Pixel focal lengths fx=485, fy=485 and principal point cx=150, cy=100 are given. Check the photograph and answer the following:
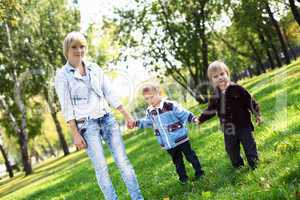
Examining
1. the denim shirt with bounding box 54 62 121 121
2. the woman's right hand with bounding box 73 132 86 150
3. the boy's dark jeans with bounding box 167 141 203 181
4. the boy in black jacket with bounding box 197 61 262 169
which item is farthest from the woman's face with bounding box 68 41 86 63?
the boy's dark jeans with bounding box 167 141 203 181

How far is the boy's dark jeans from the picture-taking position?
890cm

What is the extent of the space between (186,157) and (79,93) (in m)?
2.59

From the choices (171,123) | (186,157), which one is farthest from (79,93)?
(186,157)

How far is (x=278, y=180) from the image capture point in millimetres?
6695

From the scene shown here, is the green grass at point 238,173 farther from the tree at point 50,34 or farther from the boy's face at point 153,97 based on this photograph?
the tree at point 50,34

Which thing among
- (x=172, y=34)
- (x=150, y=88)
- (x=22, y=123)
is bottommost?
(x=150, y=88)

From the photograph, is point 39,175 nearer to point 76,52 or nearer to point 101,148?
point 101,148

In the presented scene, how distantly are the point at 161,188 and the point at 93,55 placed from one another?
4988cm

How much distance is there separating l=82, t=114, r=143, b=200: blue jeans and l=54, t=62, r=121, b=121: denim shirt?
0.17 metres

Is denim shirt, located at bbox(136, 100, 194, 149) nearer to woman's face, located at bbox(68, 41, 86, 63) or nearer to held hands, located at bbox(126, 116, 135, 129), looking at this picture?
held hands, located at bbox(126, 116, 135, 129)

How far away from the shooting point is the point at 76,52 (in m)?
7.43

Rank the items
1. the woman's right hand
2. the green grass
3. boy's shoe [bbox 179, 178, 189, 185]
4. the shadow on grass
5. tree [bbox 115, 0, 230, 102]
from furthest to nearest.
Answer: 1. tree [bbox 115, 0, 230, 102]
2. the shadow on grass
3. boy's shoe [bbox 179, 178, 189, 185]
4. the woman's right hand
5. the green grass

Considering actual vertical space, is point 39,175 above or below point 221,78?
below

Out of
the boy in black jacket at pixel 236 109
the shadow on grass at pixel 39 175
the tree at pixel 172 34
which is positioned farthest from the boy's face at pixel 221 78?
the tree at pixel 172 34
